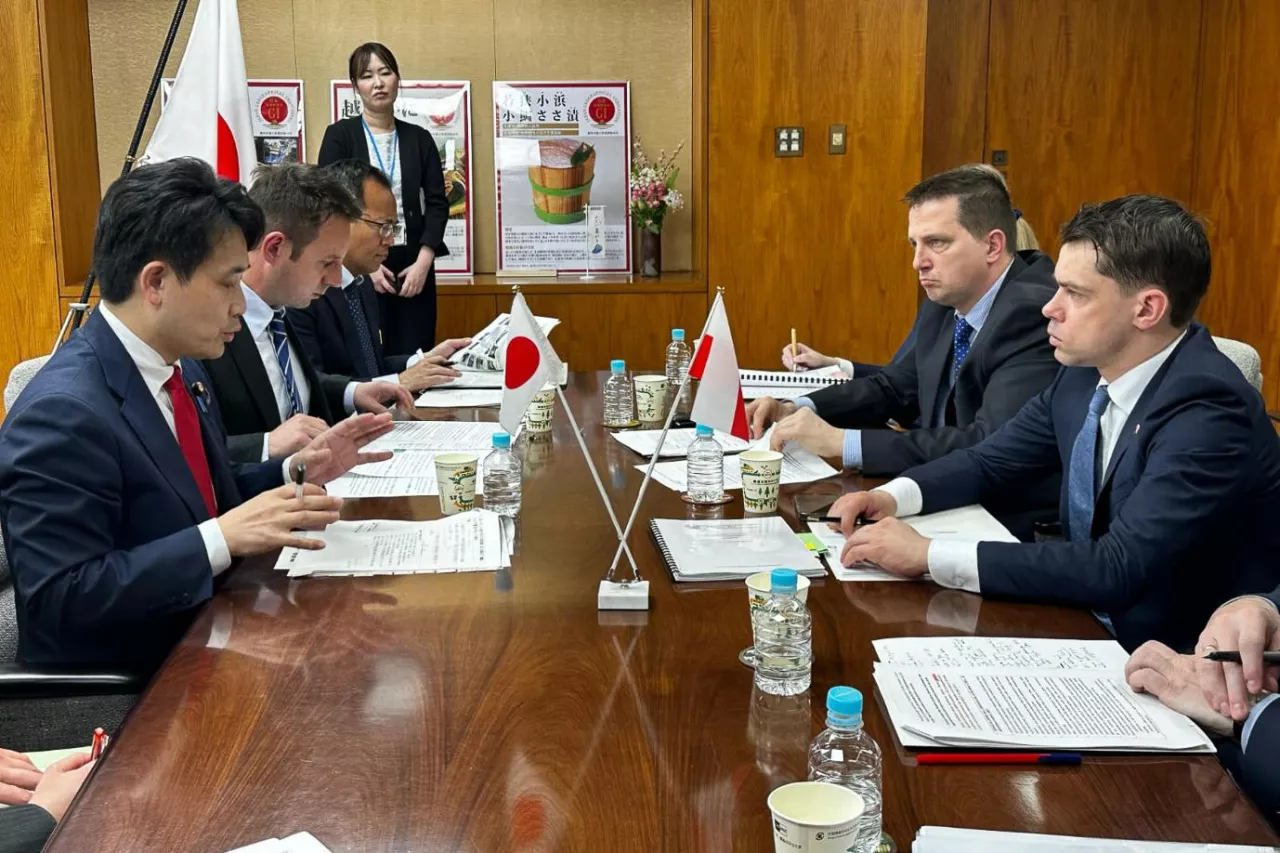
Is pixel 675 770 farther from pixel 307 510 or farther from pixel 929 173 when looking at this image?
pixel 929 173

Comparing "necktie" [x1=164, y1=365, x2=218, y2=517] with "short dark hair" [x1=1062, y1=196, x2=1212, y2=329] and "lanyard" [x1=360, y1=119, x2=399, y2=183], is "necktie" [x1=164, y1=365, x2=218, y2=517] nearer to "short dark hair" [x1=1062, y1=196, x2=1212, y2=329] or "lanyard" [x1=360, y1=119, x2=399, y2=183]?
"short dark hair" [x1=1062, y1=196, x2=1212, y2=329]

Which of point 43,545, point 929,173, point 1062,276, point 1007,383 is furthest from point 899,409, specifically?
point 929,173

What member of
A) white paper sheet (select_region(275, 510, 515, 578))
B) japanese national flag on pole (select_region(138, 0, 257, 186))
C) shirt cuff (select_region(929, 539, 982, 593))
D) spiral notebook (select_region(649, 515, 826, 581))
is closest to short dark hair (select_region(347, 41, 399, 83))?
japanese national flag on pole (select_region(138, 0, 257, 186))

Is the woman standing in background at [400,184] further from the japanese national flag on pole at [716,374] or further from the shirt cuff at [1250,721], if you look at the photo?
the shirt cuff at [1250,721]

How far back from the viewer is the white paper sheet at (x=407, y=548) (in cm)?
188

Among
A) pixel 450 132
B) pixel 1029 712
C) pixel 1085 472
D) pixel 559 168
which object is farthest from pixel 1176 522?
pixel 450 132

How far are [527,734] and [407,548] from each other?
0.69 meters

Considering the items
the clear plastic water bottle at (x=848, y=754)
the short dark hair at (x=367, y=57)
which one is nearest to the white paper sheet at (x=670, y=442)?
the clear plastic water bottle at (x=848, y=754)

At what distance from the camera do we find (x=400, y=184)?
17.2 ft

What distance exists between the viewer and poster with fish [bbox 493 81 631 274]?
578 cm

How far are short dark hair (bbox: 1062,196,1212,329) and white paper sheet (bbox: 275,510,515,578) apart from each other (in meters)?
1.11

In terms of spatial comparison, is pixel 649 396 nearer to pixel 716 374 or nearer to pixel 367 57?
pixel 716 374

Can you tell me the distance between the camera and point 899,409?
3457mm

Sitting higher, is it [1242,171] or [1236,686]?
[1242,171]
